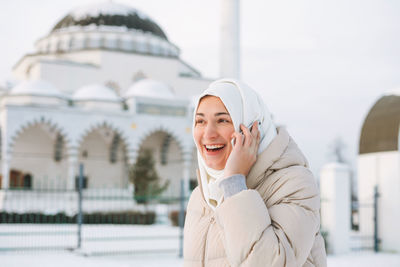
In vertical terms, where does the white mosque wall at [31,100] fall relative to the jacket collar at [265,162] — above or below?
above

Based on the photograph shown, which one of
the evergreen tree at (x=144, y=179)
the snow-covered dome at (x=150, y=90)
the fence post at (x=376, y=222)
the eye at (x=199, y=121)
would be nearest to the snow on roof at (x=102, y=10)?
the snow-covered dome at (x=150, y=90)

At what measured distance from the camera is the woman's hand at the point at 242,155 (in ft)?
4.13

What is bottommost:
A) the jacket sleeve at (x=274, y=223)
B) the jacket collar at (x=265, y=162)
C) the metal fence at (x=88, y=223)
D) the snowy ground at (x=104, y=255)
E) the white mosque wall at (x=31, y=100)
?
the metal fence at (x=88, y=223)

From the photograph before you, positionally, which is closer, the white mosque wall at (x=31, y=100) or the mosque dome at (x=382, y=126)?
the mosque dome at (x=382, y=126)

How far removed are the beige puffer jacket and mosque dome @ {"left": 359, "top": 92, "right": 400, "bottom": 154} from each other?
8261 mm

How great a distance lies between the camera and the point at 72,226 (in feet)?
41.1

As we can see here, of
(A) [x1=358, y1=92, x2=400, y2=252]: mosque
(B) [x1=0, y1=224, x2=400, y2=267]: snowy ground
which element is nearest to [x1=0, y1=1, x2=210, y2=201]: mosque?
(B) [x1=0, y1=224, x2=400, y2=267]: snowy ground

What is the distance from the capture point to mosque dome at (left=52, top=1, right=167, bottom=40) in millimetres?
26422

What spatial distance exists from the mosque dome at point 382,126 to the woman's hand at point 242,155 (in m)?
8.31

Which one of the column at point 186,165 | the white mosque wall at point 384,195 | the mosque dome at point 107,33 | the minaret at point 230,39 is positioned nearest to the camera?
the white mosque wall at point 384,195

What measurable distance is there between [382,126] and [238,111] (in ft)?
28.9

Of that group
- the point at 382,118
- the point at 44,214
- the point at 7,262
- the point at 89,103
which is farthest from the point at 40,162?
the point at 382,118

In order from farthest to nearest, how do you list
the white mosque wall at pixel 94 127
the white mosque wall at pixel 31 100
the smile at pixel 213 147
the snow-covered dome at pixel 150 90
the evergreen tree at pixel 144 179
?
the snow-covered dome at pixel 150 90
the white mosque wall at pixel 31 100
the white mosque wall at pixel 94 127
the evergreen tree at pixel 144 179
the smile at pixel 213 147

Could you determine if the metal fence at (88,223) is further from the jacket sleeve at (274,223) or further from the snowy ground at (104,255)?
the jacket sleeve at (274,223)
